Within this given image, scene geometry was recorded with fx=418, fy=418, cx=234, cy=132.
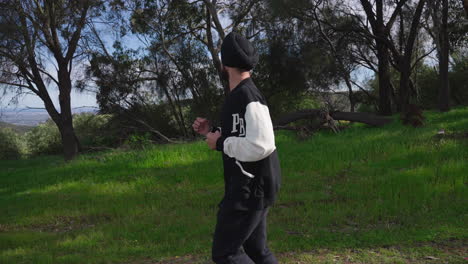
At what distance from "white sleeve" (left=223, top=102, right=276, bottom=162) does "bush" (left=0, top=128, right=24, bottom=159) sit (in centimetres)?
2390

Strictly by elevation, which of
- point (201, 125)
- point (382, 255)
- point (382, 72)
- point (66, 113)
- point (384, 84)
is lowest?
point (382, 255)

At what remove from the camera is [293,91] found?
1833 cm

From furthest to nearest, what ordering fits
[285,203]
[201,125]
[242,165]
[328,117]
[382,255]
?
[328,117] → [285,203] → [382,255] → [201,125] → [242,165]

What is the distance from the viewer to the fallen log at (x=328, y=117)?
37.2 feet

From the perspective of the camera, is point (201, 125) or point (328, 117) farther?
point (328, 117)

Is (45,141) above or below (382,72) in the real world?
below

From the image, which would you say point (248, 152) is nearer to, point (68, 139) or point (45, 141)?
point (68, 139)

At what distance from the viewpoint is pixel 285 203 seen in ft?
20.1

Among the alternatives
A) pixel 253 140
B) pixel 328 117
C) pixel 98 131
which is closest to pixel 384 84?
pixel 328 117

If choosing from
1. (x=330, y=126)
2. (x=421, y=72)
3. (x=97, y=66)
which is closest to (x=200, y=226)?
(x=330, y=126)

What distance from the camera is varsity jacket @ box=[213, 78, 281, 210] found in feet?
7.73

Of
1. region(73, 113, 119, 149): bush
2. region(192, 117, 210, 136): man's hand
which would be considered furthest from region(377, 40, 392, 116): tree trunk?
region(192, 117, 210, 136): man's hand

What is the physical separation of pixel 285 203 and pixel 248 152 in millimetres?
3964

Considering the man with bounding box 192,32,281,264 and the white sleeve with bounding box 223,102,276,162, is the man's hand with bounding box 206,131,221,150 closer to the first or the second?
the man with bounding box 192,32,281,264
